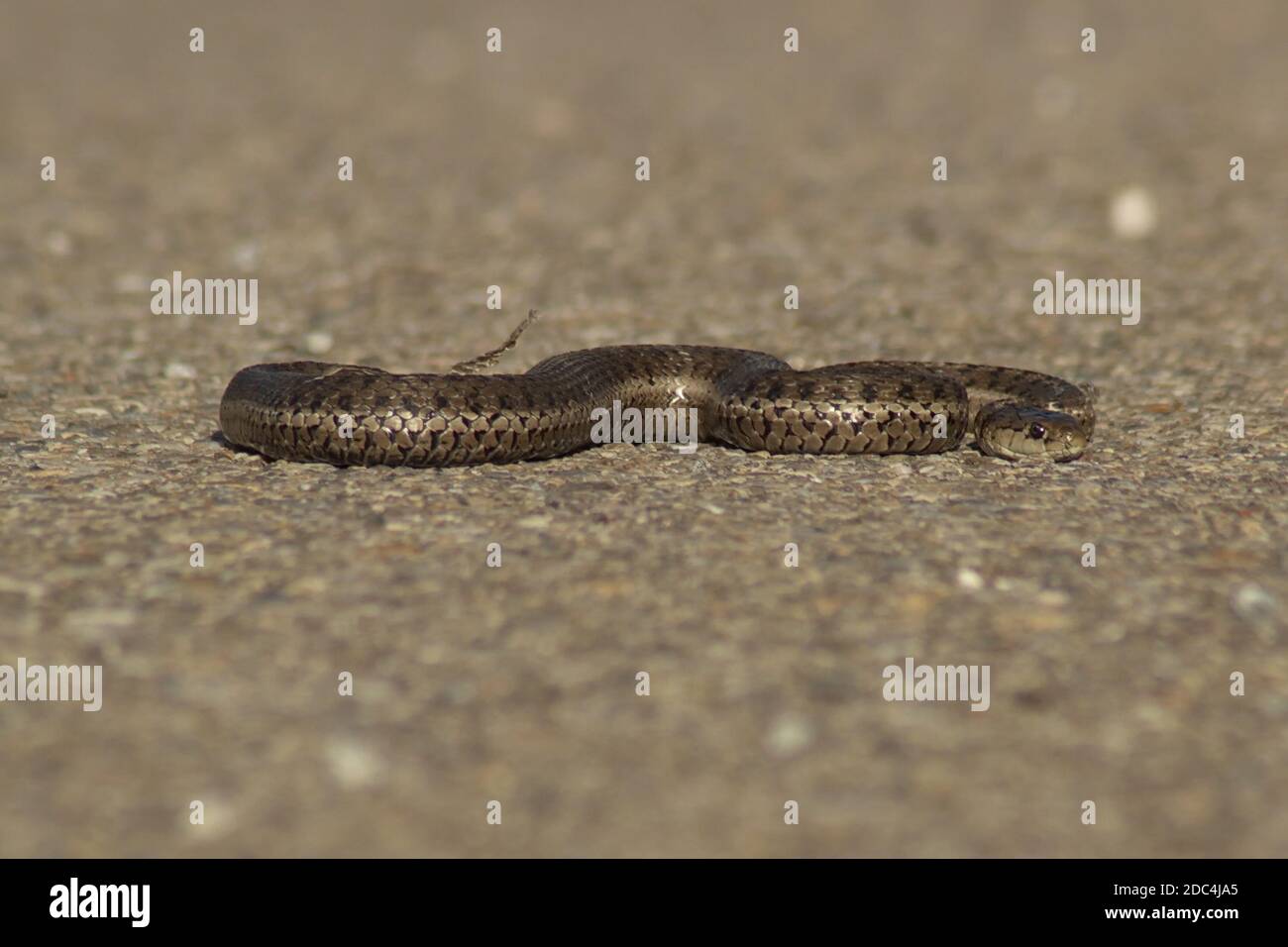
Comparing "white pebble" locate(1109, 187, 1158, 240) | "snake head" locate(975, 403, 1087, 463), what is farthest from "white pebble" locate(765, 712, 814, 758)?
"white pebble" locate(1109, 187, 1158, 240)

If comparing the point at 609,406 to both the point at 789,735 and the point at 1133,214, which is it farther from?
the point at 1133,214

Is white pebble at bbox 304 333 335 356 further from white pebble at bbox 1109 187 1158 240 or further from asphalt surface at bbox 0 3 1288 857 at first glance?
white pebble at bbox 1109 187 1158 240

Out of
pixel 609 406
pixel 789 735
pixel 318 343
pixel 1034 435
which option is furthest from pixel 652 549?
pixel 318 343

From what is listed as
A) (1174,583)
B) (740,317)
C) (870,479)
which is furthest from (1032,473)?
(740,317)

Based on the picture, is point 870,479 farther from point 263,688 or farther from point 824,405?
point 263,688

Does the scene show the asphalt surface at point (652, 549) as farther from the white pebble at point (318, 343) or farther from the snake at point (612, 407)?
the snake at point (612, 407)
